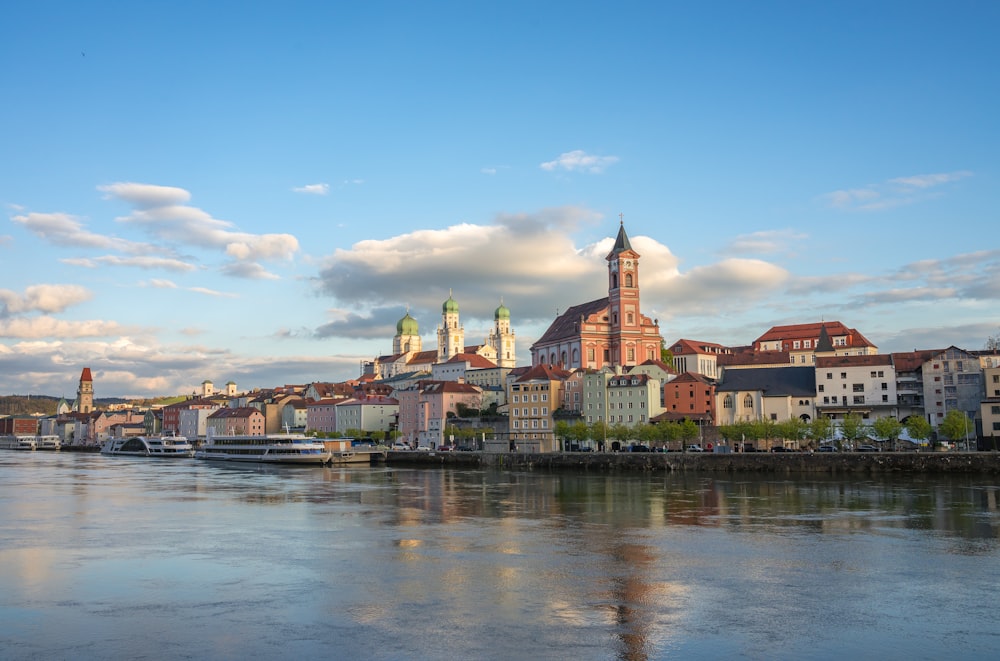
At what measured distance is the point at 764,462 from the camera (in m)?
66.1

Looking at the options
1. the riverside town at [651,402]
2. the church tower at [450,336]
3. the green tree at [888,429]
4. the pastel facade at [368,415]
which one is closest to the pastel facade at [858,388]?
the riverside town at [651,402]

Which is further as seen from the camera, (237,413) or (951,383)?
(237,413)

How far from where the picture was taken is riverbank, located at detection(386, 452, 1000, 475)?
194 ft

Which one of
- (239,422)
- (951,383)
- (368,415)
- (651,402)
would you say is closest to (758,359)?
(651,402)

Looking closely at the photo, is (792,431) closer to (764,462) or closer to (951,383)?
(764,462)

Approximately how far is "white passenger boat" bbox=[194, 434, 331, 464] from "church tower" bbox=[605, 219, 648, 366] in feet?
130

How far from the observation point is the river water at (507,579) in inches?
634

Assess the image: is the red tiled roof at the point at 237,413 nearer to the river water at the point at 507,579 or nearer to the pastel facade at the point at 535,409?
the pastel facade at the point at 535,409

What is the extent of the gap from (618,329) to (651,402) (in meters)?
26.8

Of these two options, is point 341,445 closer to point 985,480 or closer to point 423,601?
point 985,480

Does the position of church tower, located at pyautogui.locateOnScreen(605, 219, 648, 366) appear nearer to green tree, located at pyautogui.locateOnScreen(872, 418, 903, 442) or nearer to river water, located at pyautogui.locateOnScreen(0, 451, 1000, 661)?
green tree, located at pyautogui.locateOnScreen(872, 418, 903, 442)

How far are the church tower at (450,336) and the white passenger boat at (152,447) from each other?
218 feet

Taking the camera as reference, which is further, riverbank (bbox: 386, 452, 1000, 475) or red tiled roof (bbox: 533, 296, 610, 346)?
red tiled roof (bbox: 533, 296, 610, 346)

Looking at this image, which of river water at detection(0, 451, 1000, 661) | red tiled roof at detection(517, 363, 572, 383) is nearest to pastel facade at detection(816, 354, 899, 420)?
red tiled roof at detection(517, 363, 572, 383)
